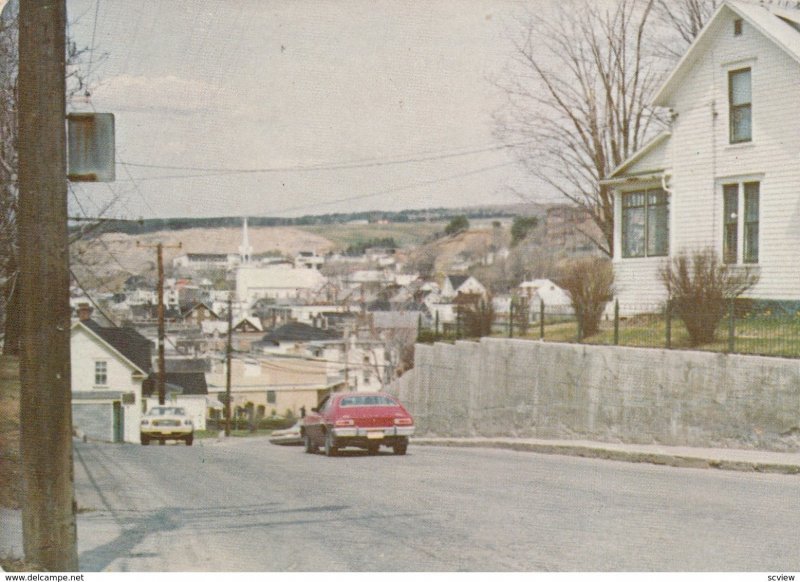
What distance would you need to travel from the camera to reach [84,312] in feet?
31.9

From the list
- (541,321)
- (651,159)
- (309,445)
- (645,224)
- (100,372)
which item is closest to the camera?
(100,372)

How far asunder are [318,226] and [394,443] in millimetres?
6511

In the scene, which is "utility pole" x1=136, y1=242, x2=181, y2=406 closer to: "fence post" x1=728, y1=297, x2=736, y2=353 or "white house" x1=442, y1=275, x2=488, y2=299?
"fence post" x1=728, y1=297, x2=736, y2=353

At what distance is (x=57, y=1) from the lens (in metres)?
6.21

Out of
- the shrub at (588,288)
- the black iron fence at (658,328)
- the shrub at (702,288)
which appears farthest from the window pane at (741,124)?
the black iron fence at (658,328)

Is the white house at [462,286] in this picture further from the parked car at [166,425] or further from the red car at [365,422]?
the parked car at [166,425]

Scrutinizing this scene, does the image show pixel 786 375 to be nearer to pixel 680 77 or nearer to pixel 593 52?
pixel 593 52

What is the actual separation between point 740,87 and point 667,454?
8.23 metres

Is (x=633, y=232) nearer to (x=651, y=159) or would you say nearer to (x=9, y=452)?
(x=651, y=159)

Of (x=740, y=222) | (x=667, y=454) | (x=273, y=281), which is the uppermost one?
(x=740, y=222)

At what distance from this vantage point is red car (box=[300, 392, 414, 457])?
53.6ft

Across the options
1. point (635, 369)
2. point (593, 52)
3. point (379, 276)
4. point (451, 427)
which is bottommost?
point (451, 427)

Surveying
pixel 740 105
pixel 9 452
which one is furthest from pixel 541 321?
pixel 9 452

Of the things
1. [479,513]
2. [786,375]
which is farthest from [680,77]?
[479,513]
